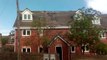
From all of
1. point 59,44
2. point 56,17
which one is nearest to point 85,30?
point 59,44

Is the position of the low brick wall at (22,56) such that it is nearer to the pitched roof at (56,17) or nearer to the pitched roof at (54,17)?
the pitched roof at (54,17)

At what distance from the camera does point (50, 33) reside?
5712cm

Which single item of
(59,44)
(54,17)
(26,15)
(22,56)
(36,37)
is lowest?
(22,56)

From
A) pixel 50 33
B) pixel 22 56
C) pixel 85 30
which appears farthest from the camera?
pixel 50 33

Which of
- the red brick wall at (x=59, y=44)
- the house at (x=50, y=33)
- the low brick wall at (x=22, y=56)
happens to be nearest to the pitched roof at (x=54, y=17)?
the house at (x=50, y=33)

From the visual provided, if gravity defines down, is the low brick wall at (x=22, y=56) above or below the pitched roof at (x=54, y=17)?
below

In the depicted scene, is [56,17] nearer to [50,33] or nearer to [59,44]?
[50,33]

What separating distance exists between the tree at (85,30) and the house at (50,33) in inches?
130

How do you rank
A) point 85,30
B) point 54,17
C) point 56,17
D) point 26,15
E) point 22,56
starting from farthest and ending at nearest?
1. point 56,17
2. point 54,17
3. point 26,15
4. point 85,30
5. point 22,56

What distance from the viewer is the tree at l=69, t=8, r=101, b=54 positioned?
168 feet

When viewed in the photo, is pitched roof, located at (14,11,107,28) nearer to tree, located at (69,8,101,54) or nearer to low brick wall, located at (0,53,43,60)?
tree, located at (69,8,101,54)

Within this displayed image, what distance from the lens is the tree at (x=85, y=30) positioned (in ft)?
168

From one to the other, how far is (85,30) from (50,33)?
8164 mm

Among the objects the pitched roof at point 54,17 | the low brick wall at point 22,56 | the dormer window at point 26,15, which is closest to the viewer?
the low brick wall at point 22,56
